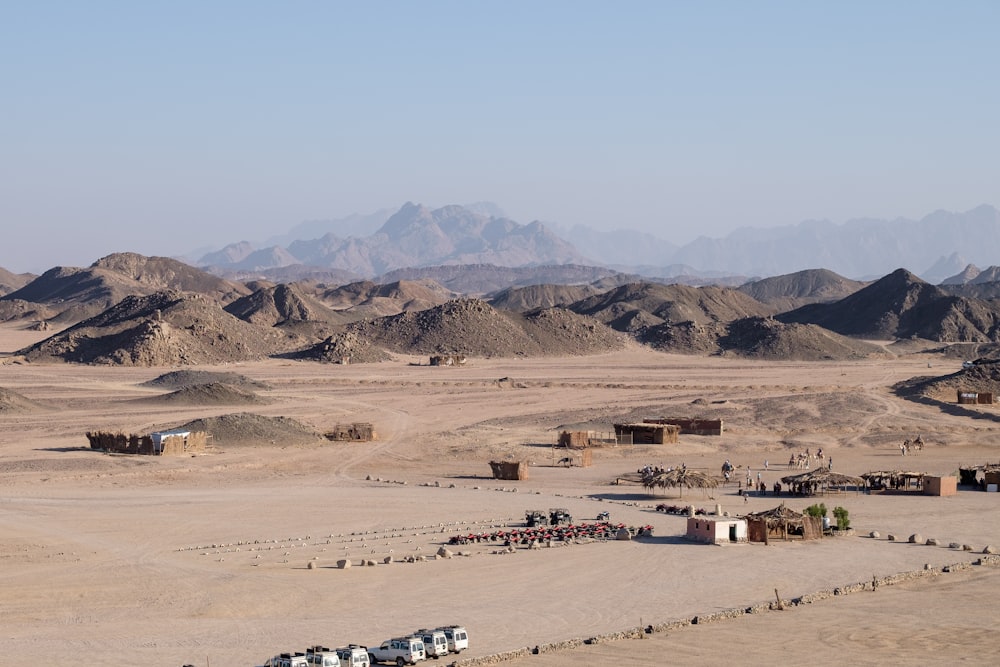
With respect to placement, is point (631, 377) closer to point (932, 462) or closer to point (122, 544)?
point (932, 462)

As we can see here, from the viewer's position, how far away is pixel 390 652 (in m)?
25.8

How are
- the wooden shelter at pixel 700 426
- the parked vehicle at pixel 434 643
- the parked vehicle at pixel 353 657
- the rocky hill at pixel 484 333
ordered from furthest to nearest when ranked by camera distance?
the rocky hill at pixel 484 333
the wooden shelter at pixel 700 426
the parked vehicle at pixel 434 643
the parked vehicle at pixel 353 657

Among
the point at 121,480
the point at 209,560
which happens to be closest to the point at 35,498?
the point at 121,480

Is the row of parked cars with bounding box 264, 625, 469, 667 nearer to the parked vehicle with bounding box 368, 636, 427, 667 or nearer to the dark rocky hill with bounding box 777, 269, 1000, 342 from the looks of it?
the parked vehicle with bounding box 368, 636, 427, 667

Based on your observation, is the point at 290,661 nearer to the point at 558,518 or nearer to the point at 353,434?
the point at 558,518

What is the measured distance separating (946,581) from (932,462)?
26.4 metres

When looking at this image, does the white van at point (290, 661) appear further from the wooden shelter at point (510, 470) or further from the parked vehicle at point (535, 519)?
the wooden shelter at point (510, 470)

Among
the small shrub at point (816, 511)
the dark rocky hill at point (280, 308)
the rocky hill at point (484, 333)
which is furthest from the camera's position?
the dark rocky hill at point (280, 308)

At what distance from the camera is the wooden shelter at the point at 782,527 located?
131 ft

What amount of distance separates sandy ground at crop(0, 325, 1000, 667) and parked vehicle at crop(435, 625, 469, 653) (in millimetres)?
501

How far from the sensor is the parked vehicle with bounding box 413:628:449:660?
26172mm

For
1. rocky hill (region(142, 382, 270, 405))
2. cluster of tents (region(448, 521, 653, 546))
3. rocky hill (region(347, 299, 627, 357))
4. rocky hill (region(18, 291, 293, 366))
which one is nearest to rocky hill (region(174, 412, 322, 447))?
rocky hill (region(142, 382, 270, 405))

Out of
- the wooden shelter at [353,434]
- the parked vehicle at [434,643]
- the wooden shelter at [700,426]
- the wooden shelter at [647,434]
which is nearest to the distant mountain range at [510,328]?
the wooden shelter at [353,434]

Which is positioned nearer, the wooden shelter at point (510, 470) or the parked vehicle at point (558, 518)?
the parked vehicle at point (558, 518)
